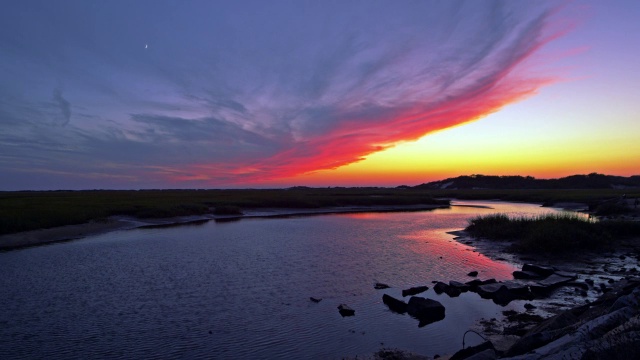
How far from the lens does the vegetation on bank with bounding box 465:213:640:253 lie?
2612 cm

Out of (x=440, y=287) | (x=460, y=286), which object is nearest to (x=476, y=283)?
(x=460, y=286)

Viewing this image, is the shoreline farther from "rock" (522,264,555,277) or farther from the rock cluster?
"rock" (522,264,555,277)

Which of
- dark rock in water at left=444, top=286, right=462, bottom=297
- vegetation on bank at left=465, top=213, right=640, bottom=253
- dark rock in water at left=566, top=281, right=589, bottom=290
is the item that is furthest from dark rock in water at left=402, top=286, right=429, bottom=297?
vegetation on bank at left=465, top=213, right=640, bottom=253

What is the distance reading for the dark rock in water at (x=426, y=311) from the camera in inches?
559

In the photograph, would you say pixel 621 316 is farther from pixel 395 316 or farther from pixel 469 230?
pixel 469 230

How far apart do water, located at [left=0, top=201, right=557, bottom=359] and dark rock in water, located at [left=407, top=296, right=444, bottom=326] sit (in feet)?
1.10

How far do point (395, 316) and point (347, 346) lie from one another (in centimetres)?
350

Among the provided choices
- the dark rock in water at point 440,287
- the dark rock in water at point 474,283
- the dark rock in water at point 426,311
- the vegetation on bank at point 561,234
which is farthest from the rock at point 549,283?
the vegetation on bank at point 561,234

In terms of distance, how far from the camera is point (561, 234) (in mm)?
26250

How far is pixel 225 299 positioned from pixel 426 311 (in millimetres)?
8655

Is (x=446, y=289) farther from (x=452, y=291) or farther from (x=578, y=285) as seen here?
(x=578, y=285)

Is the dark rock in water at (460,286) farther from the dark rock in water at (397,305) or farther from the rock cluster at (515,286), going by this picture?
the dark rock in water at (397,305)

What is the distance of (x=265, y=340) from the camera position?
12.4 metres

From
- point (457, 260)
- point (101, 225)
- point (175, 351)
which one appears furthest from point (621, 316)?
point (101, 225)
